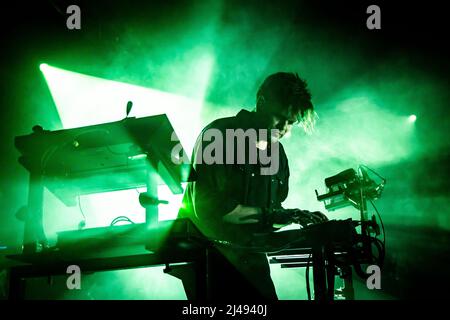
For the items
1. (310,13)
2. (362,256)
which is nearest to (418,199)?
(310,13)

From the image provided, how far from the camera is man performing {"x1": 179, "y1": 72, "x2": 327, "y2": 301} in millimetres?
1892

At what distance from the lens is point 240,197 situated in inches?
90.5

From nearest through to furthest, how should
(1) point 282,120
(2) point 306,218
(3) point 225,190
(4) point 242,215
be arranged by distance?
(2) point 306,218, (4) point 242,215, (3) point 225,190, (1) point 282,120

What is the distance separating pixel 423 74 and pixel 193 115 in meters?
3.53

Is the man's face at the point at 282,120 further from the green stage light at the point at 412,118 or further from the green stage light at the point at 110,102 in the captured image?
the green stage light at the point at 412,118

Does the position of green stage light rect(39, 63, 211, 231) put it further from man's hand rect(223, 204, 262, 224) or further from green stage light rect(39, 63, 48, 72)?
man's hand rect(223, 204, 262, 224)

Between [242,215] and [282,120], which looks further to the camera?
[282,120]

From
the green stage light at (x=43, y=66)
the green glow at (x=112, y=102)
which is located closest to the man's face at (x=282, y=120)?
the green glow at (x=112, y=102)

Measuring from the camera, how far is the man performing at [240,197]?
1.89m

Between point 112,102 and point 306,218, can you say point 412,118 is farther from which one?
point 306,218

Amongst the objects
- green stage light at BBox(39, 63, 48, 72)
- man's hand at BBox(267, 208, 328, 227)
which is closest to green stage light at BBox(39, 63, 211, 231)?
green stage light at BBox(39, 63, 48, 72)

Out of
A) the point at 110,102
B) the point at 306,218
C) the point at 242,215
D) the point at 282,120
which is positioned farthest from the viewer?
the point at 110,102

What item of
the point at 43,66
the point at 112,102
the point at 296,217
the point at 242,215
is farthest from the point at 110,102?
the point at 296,217

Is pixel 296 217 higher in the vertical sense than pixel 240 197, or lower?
lower
